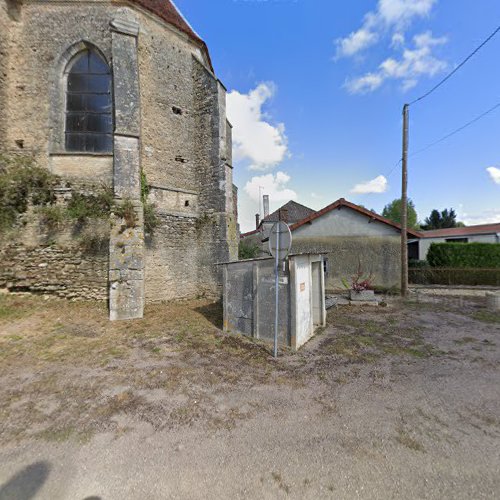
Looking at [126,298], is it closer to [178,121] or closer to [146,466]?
[146,466]

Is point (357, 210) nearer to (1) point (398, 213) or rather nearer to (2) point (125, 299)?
(2) point (125, 299)

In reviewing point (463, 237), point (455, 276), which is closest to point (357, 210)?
point (455, 276)

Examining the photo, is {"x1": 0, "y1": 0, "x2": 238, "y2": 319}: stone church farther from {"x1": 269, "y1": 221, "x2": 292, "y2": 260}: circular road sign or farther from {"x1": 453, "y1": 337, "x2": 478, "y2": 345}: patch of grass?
{"x1": 453, "y1": 337, "x2": 478, "y2": 345}: patch of grass

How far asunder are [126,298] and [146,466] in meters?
5.29

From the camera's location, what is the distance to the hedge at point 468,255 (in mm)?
14133

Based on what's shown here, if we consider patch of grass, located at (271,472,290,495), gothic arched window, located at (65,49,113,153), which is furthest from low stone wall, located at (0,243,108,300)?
patch of grass, located at (271,472,290,495)

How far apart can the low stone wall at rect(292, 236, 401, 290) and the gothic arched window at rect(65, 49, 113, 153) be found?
9.65m

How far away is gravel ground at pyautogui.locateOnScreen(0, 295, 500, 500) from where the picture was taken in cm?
205

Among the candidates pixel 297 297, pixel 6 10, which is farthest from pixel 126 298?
pixel 6 10

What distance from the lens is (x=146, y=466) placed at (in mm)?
2193

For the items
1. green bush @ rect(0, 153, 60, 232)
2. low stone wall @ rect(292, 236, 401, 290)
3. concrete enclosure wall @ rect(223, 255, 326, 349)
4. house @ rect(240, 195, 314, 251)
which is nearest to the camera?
concrete enclosure wall @ rect(223, 255, 326, 349)

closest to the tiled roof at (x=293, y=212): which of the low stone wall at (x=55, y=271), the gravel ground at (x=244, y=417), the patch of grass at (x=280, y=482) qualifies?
the low stone wall at (x=55, y=271)

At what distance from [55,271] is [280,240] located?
288 inches

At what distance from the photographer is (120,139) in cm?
738
